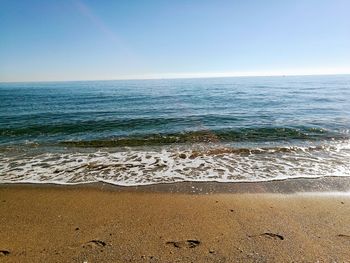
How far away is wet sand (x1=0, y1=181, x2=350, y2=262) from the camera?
4.13 metres

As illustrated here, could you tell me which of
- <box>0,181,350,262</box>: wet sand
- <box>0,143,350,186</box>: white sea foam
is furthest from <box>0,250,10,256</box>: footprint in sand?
<box>0,143,350,186</box>: white sea foam

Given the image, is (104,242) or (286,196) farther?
(286,196)

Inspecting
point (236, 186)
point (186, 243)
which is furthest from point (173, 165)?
point (186, 243)

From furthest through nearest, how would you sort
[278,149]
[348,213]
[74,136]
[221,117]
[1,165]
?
[221,117] < [74,136] < [278,149] < [1,165] < [348,213]

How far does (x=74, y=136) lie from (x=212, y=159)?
943 cm

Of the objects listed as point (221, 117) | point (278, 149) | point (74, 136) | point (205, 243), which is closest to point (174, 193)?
point (205, 243)

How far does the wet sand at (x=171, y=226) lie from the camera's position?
4133 millimetres

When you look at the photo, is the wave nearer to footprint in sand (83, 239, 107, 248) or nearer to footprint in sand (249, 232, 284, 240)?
footprint in sand (83, 239, 107, 248)

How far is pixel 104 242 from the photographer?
14.6ft

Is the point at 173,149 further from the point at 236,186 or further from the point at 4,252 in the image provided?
the point at 4,252

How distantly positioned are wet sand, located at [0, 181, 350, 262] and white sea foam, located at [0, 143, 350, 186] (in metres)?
1.19

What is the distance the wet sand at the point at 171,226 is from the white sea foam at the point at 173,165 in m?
1.19

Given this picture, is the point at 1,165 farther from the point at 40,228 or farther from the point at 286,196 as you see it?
the point at 286,196

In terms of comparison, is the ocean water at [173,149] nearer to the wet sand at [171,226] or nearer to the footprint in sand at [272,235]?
the wet sand at [171,226]
